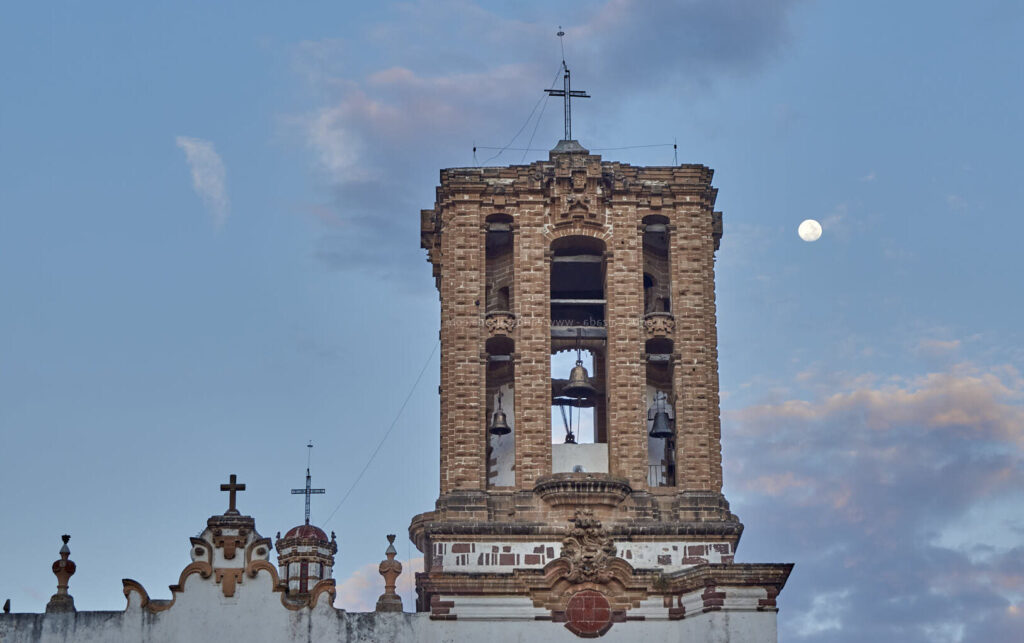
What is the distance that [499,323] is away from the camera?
155 feet

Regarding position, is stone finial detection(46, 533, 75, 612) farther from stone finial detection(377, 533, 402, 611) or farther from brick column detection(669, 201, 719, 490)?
brick column detection(669, 201, 719, 490)

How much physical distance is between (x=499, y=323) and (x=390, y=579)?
733cm

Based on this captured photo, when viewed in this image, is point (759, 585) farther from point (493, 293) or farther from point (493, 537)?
point (493, 293)

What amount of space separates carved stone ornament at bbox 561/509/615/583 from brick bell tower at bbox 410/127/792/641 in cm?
3

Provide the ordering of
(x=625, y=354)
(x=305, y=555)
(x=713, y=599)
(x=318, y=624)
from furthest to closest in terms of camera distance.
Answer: (x=305, y=555)
(x=625, y=354)
(x=318, y=624)
(x=713, y=599)

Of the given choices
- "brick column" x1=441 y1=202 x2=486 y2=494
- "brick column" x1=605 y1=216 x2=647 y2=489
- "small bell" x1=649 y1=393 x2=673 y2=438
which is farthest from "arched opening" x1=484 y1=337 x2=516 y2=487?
"small bell" x1=649 y1=393 x2=673 y2=438

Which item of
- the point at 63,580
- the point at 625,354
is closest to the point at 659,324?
the point at 625,354

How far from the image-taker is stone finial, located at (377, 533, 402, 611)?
4316 cm

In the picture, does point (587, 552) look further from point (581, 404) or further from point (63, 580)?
point (63, 580)

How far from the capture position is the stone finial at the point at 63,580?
42.6 m

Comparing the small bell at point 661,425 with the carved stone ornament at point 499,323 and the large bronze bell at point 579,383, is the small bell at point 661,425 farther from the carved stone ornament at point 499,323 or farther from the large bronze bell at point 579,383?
the carved stone ornament at point 499,323

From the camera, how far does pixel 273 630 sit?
42906mm

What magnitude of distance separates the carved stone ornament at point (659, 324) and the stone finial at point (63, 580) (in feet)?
48.1

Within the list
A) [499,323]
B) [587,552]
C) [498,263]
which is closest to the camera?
[587,552]
